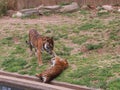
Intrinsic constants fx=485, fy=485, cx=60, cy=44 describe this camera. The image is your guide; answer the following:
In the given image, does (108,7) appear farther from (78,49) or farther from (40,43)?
(40,43)

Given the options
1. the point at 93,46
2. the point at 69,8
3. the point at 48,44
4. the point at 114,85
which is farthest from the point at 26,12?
the point at 114,85

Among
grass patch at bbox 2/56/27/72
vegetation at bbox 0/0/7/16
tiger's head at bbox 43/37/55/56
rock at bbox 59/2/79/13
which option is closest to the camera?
tiger's head at bbox 43/37/55/56

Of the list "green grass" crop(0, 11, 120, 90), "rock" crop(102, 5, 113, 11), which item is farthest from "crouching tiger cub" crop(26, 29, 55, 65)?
"rock" crop(102, 5, 113, 11)

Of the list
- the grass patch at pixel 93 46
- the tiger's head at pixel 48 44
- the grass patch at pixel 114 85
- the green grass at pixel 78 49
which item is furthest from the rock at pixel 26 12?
the grass patch at pixel 114 85

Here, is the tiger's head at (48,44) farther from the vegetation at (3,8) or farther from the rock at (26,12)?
the vegetation at (3,8)

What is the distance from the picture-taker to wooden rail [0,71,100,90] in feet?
26.7

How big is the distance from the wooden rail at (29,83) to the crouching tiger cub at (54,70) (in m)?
0.10

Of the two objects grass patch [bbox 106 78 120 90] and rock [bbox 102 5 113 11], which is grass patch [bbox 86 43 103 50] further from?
rock [bbox 102 5 113 11]

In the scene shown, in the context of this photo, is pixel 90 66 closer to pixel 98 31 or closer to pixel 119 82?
pixel 119 82

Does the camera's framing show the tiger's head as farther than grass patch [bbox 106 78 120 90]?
Yes

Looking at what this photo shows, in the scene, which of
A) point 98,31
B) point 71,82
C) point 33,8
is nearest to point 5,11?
point 33,8

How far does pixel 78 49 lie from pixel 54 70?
1.83 m

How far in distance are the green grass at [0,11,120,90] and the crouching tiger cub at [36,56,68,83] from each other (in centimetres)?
10

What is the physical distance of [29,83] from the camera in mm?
8430
